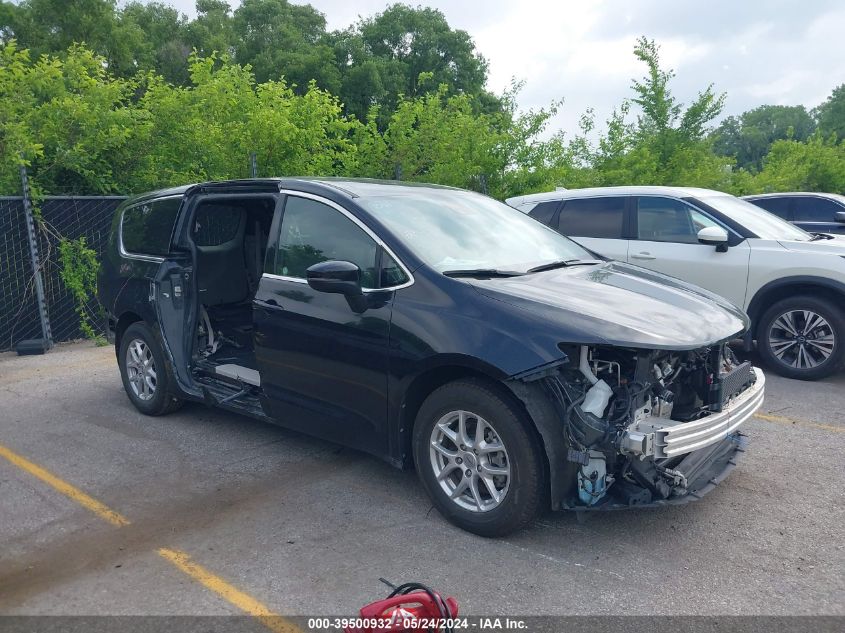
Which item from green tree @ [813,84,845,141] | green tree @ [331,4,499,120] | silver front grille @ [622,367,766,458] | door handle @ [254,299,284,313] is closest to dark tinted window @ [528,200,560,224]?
door handle @ [254,299,284,313]

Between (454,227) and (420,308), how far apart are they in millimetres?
903

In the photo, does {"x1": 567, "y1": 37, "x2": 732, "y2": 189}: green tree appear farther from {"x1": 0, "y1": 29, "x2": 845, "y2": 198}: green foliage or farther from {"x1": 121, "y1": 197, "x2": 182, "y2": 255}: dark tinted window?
{"x1": 121, "y1": 197, "x2": 182, "y2": 255}: dark tinted window

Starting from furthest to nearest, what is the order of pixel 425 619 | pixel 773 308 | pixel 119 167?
pixel 119 167 < pixel 773 308 < pixel 425 619

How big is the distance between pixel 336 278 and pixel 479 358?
3.09 ft

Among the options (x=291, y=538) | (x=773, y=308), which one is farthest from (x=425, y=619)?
(x=773, y=308)

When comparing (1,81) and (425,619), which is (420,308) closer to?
(425,619)

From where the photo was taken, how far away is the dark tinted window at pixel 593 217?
26.3ft

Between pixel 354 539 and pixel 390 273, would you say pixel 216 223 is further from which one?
pixel 354 539

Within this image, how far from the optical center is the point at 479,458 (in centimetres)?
366

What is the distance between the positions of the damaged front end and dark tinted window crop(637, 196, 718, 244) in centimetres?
420

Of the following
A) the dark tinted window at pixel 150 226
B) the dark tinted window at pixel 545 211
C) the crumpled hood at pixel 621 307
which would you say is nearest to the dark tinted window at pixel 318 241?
the crumpled hood at pixel 621 307

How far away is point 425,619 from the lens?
2.70 metres

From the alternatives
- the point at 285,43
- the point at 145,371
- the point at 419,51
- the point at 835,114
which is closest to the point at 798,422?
the point at 145,371

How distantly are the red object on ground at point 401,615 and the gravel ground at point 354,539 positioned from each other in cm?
47
